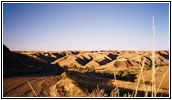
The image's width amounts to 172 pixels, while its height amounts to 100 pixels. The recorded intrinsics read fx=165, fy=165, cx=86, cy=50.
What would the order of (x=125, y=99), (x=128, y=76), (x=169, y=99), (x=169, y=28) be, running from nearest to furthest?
(x=125, y=99) → (x=169, y=99) → (x=169, y=28) → (x=128, y=76)

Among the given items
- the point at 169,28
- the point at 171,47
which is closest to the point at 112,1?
the point at 169,28

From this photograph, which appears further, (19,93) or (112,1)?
(19,93)

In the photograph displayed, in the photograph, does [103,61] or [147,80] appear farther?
[103,61]

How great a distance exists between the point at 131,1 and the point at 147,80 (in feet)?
43.0

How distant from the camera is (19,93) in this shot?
7.39 m

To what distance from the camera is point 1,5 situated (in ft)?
12.1

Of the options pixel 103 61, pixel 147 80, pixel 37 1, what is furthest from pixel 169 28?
pixel 103 61

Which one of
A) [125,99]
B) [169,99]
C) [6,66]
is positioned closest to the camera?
[125,99]

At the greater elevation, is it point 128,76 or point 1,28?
point 1,28

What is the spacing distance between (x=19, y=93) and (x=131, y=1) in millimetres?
6228

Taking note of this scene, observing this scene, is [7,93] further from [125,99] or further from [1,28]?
[125,99]

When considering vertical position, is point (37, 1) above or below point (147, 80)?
above

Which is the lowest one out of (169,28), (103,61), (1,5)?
(103,61)

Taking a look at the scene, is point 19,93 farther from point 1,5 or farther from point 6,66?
point 6,66
